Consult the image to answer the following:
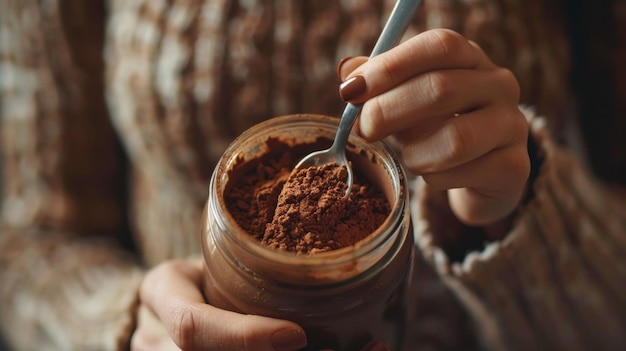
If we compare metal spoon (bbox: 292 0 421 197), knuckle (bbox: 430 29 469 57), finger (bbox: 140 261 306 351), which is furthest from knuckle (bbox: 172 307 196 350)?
knuckle (bbox: 430 29 469 57)

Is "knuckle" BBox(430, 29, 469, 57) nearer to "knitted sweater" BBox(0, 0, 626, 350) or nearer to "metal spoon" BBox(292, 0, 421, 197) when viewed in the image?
"metal spoon" BBox(292, 0, 421, 197)

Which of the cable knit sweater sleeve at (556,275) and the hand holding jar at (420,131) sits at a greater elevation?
the hand holding jar at (420,131)

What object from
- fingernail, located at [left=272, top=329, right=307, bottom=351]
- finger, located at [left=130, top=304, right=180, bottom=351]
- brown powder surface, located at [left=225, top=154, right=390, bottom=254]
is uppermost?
brown powder surface, located at [left=225, top=154, right=390, bottom=254]

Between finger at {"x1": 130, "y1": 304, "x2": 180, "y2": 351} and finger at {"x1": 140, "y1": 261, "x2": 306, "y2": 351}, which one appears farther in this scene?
finger at {"x1": 130, "y1": 304, "x2": 180, "y2": 351}

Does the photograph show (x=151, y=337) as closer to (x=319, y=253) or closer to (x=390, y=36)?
(x=319, y=253)

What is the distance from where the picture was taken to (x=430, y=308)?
2.65 feet

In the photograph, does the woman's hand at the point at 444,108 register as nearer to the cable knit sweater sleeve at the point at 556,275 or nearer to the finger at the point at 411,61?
the finger at the point at 411,61

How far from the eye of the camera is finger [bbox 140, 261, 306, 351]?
370 mm

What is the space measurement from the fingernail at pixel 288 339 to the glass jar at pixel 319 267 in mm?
12

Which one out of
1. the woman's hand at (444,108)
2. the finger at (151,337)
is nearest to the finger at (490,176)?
the woman's hand at (444,108)

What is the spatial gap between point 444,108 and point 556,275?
38cm

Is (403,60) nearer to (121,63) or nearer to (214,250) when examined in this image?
(214,250)

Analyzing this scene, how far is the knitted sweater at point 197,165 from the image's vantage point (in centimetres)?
65

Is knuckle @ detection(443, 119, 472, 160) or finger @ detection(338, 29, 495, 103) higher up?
finger @ detection(338, 29, 495, 103)
